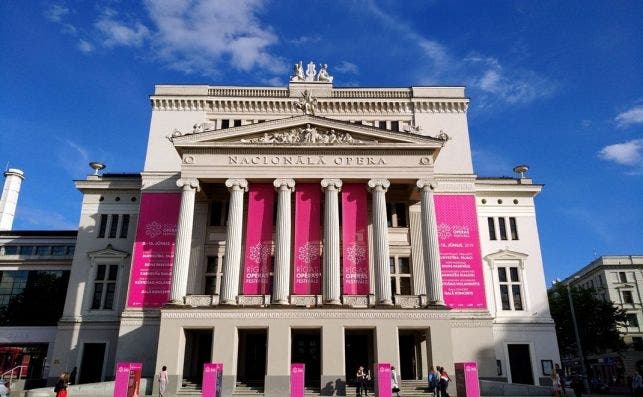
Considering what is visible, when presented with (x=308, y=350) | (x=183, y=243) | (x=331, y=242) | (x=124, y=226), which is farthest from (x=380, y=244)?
(x=124, y=226)

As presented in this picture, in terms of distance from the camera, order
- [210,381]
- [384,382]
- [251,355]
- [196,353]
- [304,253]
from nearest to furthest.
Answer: [210,381], [384,382], [304,253], [196,353], [251,355]

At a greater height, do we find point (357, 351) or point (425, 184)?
point (425, 184)

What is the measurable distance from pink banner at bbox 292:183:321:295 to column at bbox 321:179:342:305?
1.90 feet

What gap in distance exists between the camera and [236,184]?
1356 inches

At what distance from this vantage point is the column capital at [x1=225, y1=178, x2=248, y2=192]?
1355 inches

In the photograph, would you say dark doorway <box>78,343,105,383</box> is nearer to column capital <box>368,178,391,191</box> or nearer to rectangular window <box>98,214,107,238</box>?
rectangular window <box>98,214,107,238</box>

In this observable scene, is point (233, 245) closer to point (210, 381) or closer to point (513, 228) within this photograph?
point (210, 381)

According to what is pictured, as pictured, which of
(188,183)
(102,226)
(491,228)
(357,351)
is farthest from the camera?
(102,226)

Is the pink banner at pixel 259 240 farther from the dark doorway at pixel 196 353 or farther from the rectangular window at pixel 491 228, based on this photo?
the rectangular window at pixel 491 228

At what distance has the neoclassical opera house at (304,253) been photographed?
30.4 m

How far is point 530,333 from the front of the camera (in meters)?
37.1

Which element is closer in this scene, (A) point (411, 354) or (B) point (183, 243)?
(B) point (183, 243)

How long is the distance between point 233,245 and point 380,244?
33.7 feet

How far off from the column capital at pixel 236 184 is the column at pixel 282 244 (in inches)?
89.8
